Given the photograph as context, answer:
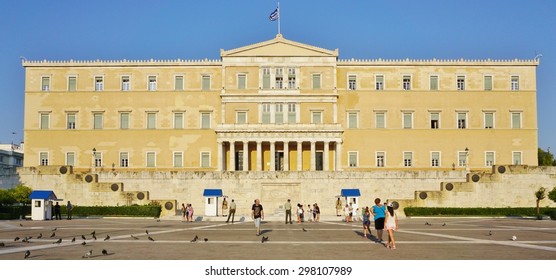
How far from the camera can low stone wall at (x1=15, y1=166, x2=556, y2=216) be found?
4881 cm

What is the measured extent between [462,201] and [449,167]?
1567 cm

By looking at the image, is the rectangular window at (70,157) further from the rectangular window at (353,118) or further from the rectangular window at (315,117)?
the rectangular window at (353,118)

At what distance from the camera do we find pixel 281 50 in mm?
63562

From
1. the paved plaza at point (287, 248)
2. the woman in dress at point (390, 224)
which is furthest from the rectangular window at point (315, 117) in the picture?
the woman in dress at point (390, 224)

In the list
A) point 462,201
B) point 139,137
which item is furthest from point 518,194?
point 139,137

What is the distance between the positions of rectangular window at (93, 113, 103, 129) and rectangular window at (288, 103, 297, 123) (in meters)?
18.6

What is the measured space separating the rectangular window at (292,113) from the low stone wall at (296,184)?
39.2ft

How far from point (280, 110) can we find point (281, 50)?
5.90 metres

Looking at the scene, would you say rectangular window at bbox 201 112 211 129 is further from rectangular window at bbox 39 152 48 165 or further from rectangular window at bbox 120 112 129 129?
rectangular window at bbox 39 152 48 165

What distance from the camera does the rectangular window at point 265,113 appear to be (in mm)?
63062

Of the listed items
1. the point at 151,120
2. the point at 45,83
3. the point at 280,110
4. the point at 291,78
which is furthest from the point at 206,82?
the point at 45,83

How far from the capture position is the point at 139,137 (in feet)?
209

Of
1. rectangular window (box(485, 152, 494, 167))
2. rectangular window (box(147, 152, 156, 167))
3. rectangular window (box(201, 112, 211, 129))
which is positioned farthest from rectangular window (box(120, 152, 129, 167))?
rectangular window (box(485, 152, 494, 167))

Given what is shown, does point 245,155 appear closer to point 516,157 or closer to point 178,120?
point 178,120
